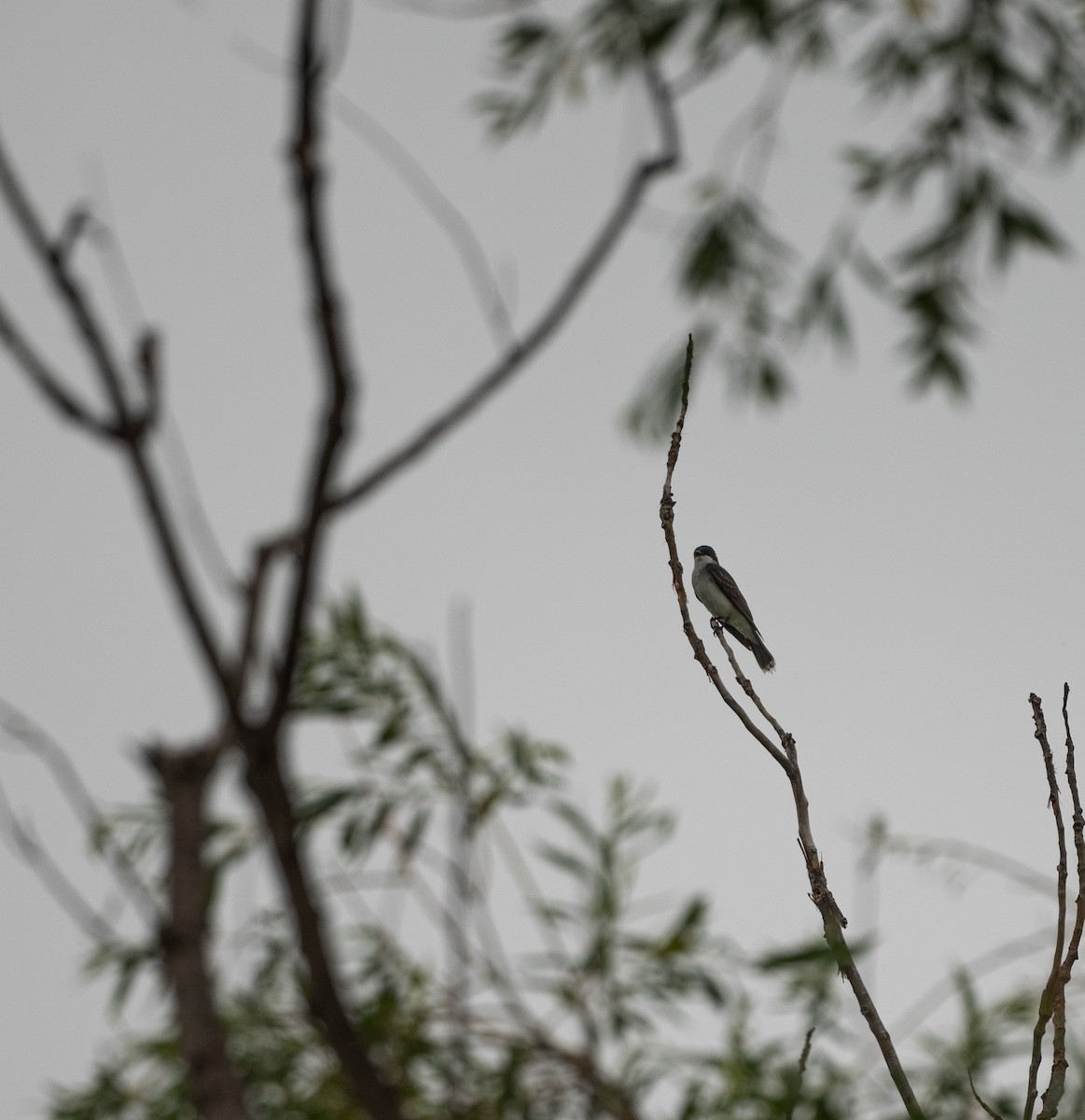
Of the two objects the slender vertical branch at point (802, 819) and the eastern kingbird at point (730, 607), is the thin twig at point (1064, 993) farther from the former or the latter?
the eastern kingbird at point (730, 607)

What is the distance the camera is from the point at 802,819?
218cm

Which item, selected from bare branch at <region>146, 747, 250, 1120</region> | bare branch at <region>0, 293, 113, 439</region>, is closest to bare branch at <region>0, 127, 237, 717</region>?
bare branch at <region>0, 293, 113, 439</region>

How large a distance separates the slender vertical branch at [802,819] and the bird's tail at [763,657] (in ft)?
15.7

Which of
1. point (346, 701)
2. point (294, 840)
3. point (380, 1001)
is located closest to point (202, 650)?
point (294, 840)

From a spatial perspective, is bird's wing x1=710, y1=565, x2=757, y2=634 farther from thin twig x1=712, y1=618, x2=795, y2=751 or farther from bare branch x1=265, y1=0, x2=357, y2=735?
bare branch x1=265, y1=0, x2=357, y2=735

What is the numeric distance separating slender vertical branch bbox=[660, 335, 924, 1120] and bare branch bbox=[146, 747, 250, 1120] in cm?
85

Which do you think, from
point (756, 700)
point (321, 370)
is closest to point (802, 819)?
point (756, 700)

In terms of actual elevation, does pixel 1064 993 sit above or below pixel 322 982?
above

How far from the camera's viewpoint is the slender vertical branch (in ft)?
5.93

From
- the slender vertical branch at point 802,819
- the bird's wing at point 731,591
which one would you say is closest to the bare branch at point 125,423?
the slender vertical branch at point 802,819

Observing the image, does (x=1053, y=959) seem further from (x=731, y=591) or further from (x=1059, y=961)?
(x=731, y=591)

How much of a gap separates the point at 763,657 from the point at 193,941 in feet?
18.1

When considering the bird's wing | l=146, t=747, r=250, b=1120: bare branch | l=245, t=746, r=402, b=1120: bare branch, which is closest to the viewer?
l=245, t=746, r=402, b=1120: bare branch

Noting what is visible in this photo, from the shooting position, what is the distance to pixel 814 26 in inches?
242
